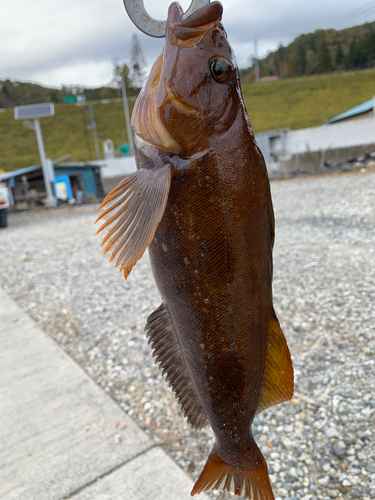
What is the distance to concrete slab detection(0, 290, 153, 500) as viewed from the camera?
2422 mm

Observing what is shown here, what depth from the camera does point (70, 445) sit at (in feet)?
8.78

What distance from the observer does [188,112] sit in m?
1.12

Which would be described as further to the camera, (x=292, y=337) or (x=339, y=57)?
(x=339, y=57)

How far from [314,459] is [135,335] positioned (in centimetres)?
244

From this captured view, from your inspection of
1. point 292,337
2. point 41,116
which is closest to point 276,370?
point 292,337

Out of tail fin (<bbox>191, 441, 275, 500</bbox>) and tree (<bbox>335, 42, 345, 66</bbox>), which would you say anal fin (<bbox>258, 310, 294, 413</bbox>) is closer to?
tail fin (<bbox>191, 441, 275, 500</bbox>)

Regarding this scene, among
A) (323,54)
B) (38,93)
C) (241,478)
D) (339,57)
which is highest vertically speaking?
(323,54)

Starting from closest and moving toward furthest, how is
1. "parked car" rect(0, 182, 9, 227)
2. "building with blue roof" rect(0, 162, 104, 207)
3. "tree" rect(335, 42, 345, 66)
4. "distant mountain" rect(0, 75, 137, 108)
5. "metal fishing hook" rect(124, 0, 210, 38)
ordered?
"metal fishing hook" rect(124, 0, 210, 38), "parked car" rect(0, 182, 9, 227), "building with blue roof" rect(0, 162, 104, 207), "distant mountain" rect(0, 75, 137, 108), "tree" rect(335, 42, 345, 66)

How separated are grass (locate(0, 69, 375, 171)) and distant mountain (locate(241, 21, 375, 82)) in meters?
13.9

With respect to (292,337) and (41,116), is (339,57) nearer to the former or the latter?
(41,116)

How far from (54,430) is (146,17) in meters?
2.82

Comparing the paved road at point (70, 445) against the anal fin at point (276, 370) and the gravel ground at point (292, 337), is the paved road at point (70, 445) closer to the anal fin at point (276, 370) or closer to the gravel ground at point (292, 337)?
the gravel ground at point (292, 337)

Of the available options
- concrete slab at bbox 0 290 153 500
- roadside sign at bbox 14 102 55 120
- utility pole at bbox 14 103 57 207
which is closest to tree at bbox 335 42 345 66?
utility pole at bbox 14 103 57 207

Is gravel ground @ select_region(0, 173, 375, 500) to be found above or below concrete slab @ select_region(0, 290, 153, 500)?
below
